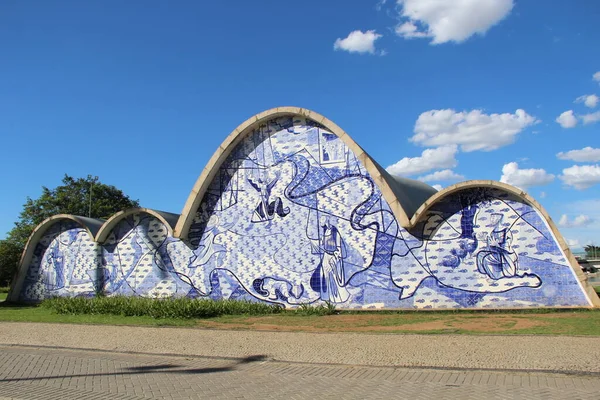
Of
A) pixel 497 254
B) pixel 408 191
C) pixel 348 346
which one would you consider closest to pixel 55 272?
pixel 408 191

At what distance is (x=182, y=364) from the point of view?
26.6ft

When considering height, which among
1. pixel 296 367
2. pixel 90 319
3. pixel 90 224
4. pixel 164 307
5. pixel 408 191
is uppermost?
pixel 408 191

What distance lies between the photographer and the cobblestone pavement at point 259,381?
598cm

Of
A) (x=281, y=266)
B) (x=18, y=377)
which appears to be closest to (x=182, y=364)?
(x=18, y=377)

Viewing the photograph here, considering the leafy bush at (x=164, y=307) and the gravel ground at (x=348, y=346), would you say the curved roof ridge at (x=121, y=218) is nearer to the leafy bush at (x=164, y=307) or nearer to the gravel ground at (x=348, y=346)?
the leafy bush at (x=164, y=307)

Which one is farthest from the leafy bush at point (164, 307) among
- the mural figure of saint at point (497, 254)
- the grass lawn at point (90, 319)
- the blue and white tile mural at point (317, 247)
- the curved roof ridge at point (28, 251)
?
the mural figure of saint at point (497, 254)

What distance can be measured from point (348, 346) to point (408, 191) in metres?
13.8

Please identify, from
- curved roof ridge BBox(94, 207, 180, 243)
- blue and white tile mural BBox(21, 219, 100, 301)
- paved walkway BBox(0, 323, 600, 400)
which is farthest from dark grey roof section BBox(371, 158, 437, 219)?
blue and white tile mural BBox(21, 219, 100, 301)

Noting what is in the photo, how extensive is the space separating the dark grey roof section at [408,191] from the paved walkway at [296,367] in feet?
24.3

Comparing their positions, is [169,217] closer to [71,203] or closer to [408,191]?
[408,191]

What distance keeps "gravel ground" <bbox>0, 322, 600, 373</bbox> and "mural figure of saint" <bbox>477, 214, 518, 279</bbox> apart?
18.8 ft

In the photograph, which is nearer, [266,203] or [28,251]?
[266,203]

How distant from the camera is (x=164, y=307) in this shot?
50.8 feet

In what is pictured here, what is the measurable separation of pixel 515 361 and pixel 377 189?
9.70 meters
